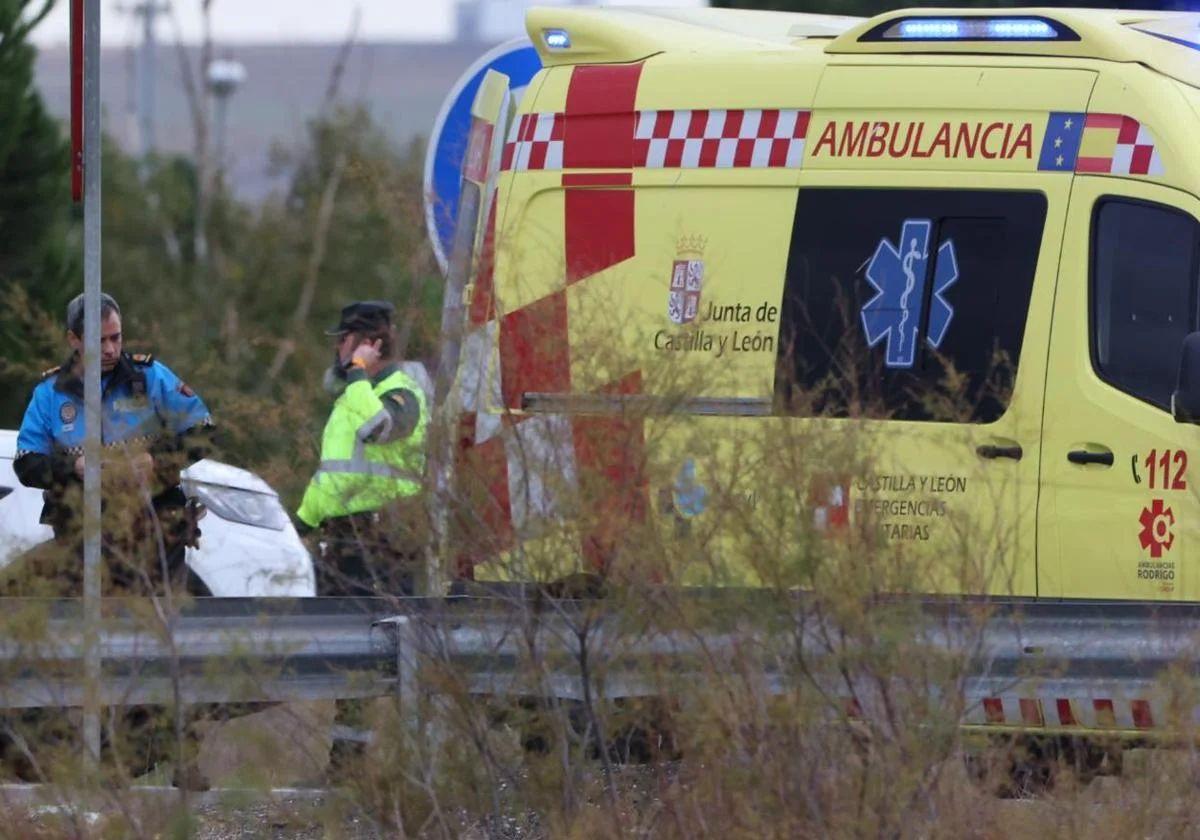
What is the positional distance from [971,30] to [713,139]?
834 millimetres

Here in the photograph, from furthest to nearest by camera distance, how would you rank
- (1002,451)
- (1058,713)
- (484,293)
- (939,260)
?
(939,260) → (1002,451) → (1058,713) → (484,293)

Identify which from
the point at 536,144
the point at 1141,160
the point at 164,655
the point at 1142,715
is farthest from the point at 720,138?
the point at 164,655

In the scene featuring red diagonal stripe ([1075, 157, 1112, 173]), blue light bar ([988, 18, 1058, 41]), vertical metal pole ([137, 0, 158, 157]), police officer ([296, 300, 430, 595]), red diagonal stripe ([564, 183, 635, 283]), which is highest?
vertical metal pole ([137, 0, 158, 157])

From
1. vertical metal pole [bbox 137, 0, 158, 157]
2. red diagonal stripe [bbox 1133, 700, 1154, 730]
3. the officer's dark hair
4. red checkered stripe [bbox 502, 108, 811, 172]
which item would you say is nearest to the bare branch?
vertical metal pole [bbox 137, 0, 158, 157]

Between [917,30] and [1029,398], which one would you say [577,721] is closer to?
[1029,398]

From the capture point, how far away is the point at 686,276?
21.2ft

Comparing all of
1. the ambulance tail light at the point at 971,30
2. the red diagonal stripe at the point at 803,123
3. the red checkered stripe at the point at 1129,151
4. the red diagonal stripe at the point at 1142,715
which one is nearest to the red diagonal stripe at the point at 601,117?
the red diagonal stripe at the point at 803,123

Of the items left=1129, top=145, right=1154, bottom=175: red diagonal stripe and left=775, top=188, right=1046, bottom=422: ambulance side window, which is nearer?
left=1129, top=145, right=1154, bottom=175: red diagonal stripe

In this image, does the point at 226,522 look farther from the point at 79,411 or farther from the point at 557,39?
the point at 557,39

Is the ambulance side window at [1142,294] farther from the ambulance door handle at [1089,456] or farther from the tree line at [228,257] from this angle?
the tree line at [228,257]

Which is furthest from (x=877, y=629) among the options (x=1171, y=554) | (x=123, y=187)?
(x=123, y=187)

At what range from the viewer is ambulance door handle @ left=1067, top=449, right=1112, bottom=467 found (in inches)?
230

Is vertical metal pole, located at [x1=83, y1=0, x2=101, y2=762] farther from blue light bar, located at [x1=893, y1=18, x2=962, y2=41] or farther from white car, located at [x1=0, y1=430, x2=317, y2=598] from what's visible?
blue light bar, located at [x1=893, y1=18, x2=962, y2=41]

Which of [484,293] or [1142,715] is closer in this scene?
[1142,715]
